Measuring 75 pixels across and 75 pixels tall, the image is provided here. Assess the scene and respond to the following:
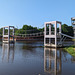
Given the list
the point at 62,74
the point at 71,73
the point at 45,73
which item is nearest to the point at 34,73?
the point at 45,73

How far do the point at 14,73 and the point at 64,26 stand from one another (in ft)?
280

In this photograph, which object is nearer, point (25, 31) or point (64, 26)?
point (25, 31)

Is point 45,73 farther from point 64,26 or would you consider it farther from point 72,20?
point 64,26

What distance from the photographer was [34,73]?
7.08 meters

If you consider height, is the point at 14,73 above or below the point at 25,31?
below

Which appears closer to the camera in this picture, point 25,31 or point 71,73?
point 71,73

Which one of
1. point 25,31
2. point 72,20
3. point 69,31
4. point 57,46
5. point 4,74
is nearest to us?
point 4,74

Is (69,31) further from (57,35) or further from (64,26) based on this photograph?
(57,35)

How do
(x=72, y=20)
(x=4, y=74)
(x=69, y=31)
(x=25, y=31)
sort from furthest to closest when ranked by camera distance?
(x=69, y=31) → (x=25, y=31) → (x=72, y=20) → (x=4, y=74)

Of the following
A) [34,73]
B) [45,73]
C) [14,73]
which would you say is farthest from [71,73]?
[14,73]

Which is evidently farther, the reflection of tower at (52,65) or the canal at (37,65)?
the reflection of tower at (52,65)

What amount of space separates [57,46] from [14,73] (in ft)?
55.5

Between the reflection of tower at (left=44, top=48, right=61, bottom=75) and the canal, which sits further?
the reflection of tower at (left=44, top=48, right=61, bottom=75)

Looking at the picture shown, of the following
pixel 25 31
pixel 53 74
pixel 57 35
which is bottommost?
pixel 53 74
